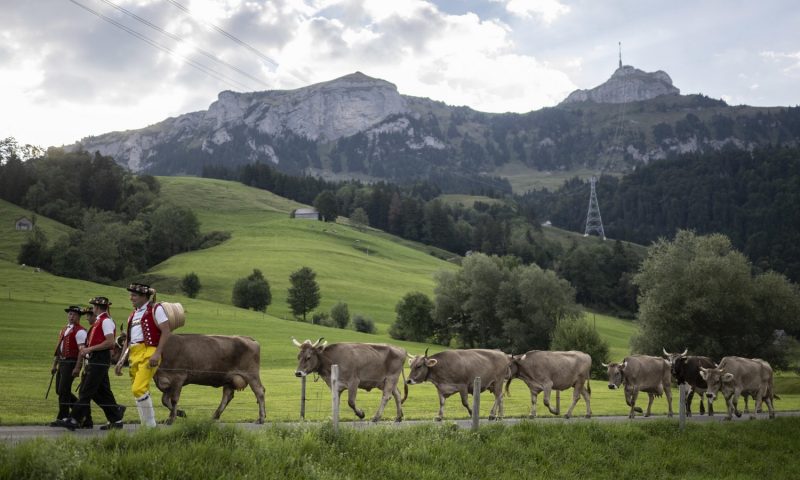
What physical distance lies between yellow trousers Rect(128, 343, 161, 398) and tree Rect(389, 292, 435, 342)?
268 feet

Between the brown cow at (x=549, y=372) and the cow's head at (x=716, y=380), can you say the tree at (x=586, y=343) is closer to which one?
the cow's head at (x=716, y=380)

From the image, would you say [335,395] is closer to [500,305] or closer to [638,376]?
[638,376]

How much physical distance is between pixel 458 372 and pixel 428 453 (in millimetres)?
7445

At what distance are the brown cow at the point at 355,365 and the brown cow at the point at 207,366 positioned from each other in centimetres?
192

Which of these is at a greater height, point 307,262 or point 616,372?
point 307,262

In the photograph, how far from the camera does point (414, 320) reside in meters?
97.8

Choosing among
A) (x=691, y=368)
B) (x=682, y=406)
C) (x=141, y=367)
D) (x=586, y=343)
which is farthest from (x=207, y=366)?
(x=586, y=343)

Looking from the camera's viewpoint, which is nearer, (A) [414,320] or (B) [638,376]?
(B) [638,376]

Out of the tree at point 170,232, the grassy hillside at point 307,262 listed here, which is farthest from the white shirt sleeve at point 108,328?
the tree at point 170,232

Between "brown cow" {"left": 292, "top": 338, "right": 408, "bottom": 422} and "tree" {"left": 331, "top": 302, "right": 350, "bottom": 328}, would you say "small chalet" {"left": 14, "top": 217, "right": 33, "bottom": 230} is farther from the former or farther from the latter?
"brown cow" {"left": 292, "top": 338, "right": 408, "bottom": 422}

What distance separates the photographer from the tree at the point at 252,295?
98.9 meters

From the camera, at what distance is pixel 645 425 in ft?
80.3

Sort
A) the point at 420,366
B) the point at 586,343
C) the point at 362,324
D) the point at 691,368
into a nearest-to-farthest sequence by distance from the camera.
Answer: the point at 420,366
the point at 691,368
the point at 586,343
the point at 362,324

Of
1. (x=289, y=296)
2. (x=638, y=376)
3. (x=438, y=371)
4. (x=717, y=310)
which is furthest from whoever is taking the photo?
(x=289, y=296)
